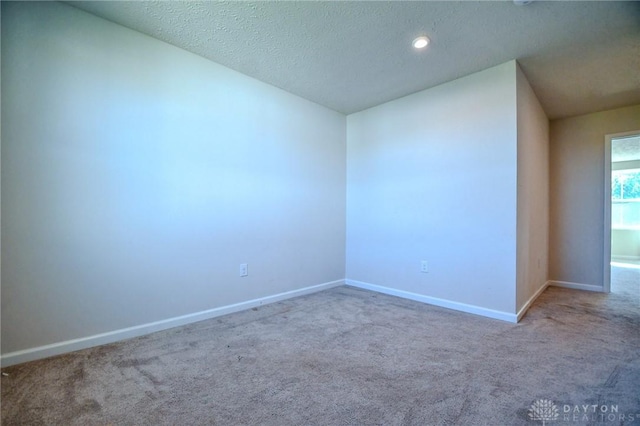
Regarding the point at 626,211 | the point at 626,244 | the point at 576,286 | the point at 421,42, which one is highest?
the point at 421,42

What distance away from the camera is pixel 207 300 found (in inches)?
104

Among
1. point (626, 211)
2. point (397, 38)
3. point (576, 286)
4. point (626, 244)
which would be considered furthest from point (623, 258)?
point (397, 38)

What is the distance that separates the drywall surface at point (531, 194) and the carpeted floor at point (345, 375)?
59 cm

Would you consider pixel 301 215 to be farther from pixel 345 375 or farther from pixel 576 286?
pixel 576 286

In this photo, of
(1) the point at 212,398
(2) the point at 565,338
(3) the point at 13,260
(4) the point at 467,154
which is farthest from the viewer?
(4) the point at 467,154

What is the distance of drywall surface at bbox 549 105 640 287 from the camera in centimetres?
375

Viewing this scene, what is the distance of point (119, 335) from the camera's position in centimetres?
215

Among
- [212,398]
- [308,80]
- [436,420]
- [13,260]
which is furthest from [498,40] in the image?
[13,260]

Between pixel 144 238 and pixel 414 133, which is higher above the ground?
pixel 414 133

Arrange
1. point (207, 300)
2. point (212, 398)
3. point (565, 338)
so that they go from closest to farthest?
point (212, 398) < point (565, 338) < point (207, 300)

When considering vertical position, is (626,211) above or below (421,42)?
below

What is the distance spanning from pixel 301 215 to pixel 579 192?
153 inches

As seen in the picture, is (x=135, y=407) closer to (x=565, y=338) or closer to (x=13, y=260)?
(x=13, y=260)

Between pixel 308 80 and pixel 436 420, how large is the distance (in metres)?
3.00
